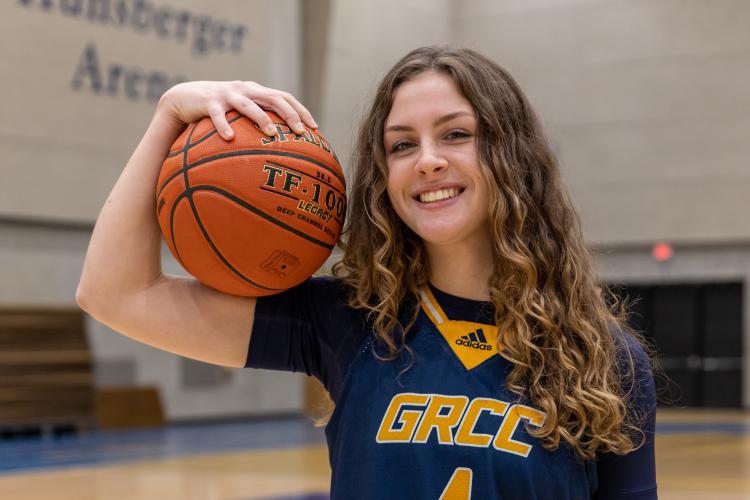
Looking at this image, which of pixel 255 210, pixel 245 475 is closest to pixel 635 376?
pixel 255 210

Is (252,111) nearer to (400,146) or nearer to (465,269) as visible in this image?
(400,146)

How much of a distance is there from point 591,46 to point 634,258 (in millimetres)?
3671

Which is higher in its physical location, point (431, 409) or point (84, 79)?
point (84, 79)

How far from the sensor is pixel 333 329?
6.64 feet

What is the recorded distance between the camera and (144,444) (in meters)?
10.9

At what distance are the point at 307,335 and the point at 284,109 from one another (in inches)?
17.5

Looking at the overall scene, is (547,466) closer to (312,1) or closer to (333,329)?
(333,329)

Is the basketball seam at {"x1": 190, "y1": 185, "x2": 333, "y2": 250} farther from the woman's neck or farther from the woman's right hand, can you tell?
the woman's neck

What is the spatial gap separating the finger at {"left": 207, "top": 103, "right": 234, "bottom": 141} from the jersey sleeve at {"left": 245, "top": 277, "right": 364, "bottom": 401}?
0.33 meters

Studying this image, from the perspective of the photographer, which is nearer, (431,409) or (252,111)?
(431,409)

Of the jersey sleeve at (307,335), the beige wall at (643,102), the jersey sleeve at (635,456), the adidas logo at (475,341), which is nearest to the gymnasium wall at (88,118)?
the beige wall at (643,102)

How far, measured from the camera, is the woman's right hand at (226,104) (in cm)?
202

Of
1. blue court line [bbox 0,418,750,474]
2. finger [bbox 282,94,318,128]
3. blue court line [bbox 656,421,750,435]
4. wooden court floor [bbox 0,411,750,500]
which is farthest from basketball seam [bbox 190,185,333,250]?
blue court line [bbox 656,421,750,435]

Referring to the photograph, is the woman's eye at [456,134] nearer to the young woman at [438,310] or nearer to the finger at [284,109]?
the young woman at [438,310]
